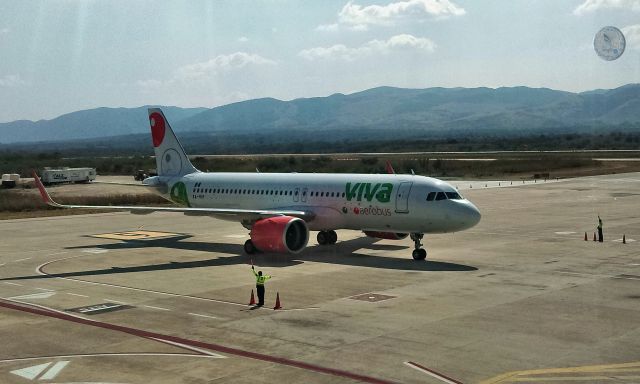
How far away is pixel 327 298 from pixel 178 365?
9651 mm

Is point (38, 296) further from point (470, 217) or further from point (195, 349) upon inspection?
point (470, 217)

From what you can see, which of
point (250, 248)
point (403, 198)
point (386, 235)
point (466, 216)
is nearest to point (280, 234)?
point (250, 248)

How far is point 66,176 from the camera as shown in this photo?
362 ft

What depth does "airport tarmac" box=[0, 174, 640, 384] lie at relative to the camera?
19859 millimetres

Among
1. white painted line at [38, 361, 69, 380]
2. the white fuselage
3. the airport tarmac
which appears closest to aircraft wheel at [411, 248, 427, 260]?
the airport tarmac

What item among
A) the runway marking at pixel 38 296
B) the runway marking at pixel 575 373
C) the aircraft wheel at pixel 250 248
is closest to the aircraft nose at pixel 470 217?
the aircraft wheel at pixel 250 248

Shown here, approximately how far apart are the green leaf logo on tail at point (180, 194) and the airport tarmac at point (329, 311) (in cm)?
271

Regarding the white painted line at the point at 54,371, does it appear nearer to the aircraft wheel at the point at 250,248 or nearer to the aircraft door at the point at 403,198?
the aircraft wheel at the point at 250,248

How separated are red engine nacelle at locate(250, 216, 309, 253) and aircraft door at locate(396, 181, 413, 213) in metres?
5.10

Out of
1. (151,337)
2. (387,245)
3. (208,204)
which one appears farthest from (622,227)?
(151,337)

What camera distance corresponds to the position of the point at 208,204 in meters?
48.7

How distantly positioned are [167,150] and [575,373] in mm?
38168

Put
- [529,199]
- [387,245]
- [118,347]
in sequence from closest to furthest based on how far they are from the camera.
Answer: [118,347] → [387,245] → [529,199]

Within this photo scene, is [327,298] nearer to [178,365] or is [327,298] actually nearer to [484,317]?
[484,317]
